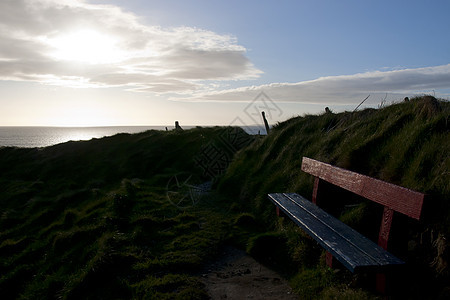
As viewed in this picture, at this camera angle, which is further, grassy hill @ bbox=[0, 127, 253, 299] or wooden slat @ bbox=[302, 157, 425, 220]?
grassy hill @ bbox=[0, 127, 253, 299]

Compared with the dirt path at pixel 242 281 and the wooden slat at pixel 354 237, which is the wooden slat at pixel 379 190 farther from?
the dirt path at pixel 242 281

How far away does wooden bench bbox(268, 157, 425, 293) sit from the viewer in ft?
11.8

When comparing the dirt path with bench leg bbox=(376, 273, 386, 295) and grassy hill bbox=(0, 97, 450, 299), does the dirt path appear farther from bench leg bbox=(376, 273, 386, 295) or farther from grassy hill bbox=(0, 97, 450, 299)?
bench leg bbox=(376, 273, 386, 295)

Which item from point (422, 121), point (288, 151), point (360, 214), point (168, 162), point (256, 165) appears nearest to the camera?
point (360, 214)

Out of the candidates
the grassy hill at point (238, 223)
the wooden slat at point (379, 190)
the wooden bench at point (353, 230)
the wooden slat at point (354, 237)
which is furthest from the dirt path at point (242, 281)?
the wooden slat at point (379, 190)

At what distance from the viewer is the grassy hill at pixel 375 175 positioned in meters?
4.04

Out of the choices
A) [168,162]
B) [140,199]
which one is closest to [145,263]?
[140,199]

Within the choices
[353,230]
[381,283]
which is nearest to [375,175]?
[353,230]

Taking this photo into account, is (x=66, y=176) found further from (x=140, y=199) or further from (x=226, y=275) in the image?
(x=226, y=275)

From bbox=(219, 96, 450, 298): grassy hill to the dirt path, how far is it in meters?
0.27

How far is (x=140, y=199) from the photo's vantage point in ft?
32.8

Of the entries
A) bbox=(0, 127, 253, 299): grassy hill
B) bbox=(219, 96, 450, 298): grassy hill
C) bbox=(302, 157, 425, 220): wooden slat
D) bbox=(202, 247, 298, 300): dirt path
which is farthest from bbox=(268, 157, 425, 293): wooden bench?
bbox=(0, 127, 253, 299): grassy hill

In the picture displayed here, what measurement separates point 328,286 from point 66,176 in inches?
676

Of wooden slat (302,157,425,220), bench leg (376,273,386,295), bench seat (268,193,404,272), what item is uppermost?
wooden slat (302,157,425,220)
